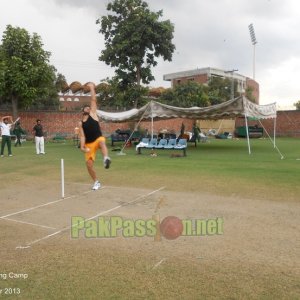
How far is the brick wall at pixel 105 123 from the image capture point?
33.1 m

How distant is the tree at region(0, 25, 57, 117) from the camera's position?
1131 inches

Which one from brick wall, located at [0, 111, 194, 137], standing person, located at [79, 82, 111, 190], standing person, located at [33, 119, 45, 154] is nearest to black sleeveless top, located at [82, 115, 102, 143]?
standing person, located at [79, 82, 111, 190]

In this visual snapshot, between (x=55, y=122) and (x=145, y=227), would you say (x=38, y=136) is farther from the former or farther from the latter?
(x=55, y=122)

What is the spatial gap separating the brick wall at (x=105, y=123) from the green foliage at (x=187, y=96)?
5.60m

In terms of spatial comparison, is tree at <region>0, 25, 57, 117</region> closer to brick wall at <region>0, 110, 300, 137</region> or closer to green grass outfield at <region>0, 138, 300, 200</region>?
brick wall at <region>0, 110, 300, 137</region>

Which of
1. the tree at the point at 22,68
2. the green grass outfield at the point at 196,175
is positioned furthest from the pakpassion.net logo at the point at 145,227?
the tree at the point at 22,68

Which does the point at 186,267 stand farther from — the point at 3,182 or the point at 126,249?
the point at 3,182

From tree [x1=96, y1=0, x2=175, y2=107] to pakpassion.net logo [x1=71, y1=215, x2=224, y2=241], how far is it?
27.6 meters

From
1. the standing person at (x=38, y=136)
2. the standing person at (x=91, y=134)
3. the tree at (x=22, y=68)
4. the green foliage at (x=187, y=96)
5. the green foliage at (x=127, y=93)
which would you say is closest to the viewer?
the standing person at (x=91, y=134)

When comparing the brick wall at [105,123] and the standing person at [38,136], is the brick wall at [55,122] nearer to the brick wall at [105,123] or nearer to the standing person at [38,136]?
the brick wall at [105,123]

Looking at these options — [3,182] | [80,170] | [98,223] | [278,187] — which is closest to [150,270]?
[98,223]

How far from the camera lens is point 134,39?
3175 centimetres

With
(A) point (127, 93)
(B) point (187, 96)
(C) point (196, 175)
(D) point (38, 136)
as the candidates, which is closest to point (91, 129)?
(C) point (196, 175)

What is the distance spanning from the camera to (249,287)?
3.69m
